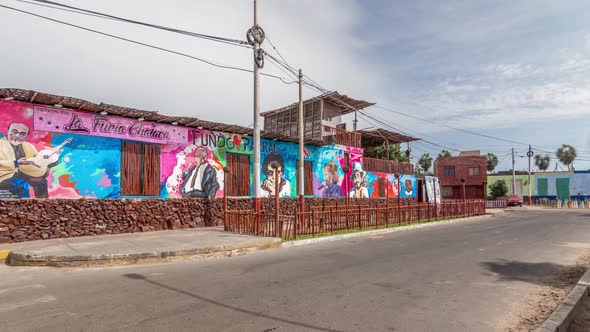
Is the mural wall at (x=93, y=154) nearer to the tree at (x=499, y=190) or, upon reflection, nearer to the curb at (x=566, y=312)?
the curb at (x=566, y=312)

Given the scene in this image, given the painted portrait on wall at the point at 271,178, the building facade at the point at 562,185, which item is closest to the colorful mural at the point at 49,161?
the painted portrait on wall at the point at 271,178

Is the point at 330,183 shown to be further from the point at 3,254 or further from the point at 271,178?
the point at 3,254

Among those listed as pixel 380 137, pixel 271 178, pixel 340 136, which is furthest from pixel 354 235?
pixel 380 137

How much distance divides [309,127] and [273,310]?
24.0m

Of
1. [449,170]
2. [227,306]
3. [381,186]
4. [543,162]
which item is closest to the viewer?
[227,306]

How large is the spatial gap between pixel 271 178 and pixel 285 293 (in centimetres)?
1425

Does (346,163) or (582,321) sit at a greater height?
(346,163)

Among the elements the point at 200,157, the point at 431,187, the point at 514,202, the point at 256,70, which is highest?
the point at 256,70

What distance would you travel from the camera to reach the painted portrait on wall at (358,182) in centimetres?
2677

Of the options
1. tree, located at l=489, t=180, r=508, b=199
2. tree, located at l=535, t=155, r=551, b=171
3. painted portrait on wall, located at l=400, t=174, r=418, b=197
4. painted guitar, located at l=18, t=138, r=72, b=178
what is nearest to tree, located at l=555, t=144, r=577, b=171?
tree, located at l=535, t=155, r=551, b=171

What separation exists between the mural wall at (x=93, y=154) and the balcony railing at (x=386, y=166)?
11101 millimetres

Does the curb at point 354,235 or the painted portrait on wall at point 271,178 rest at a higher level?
the painted portrait on wall at point 271,178

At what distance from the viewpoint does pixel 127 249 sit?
370 inches

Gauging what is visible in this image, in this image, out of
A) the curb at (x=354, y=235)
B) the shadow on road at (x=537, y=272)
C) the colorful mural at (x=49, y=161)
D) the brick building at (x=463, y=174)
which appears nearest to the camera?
the shadow on road at (x=537, y=272)
